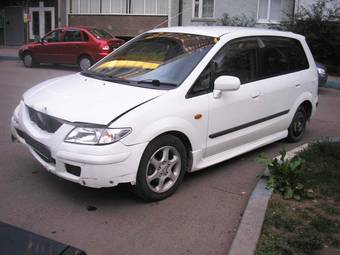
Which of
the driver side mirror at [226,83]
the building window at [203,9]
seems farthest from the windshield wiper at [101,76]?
the building window at [203,9]

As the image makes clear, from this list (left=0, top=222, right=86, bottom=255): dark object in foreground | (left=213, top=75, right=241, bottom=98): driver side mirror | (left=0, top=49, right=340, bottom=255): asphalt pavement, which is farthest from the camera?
(left=213, top=75, right=241, bottom=98): driver side mirror

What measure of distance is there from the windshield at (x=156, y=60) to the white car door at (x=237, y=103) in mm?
286

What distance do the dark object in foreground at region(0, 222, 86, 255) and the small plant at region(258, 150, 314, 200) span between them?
3004 millimetres

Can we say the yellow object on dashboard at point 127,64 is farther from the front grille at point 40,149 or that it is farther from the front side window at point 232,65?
the front grille at point 40,149

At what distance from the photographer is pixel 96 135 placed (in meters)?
4.39

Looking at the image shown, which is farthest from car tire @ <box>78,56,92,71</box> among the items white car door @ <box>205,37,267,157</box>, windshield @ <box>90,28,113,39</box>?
→ white car door @ <box>205,37,267,157</box>

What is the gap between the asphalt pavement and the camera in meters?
4.07

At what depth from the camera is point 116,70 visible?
18.8ft

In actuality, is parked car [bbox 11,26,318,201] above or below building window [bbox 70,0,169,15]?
below

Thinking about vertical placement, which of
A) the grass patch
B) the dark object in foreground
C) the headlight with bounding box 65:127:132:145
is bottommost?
the grass patch

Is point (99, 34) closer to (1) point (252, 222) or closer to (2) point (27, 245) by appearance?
(1) point (252, 222)

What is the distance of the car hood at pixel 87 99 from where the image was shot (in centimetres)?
450

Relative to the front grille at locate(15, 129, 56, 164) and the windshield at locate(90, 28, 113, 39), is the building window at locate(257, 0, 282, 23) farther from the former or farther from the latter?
the front grille at locate(15, 129, 56, 164)

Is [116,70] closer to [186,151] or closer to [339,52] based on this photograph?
[186,151]
